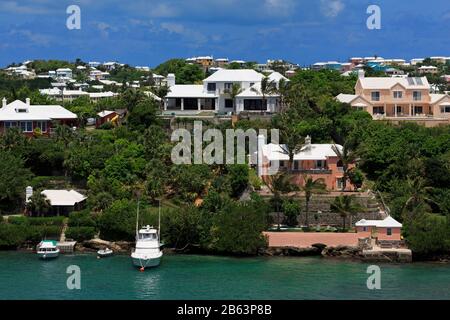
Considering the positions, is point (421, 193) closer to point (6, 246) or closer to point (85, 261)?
point (85, 261)

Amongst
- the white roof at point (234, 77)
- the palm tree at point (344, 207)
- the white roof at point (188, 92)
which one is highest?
the white roof at point (234, 77)

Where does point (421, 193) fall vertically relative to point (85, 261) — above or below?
above

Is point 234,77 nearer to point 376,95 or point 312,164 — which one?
point 376,95

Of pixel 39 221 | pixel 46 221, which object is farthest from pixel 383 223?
pixel 39 221

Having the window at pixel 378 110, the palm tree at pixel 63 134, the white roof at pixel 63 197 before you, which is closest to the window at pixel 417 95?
the window at pixel 378 110

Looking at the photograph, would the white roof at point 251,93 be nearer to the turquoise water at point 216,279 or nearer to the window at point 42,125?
the window at point 42,125
